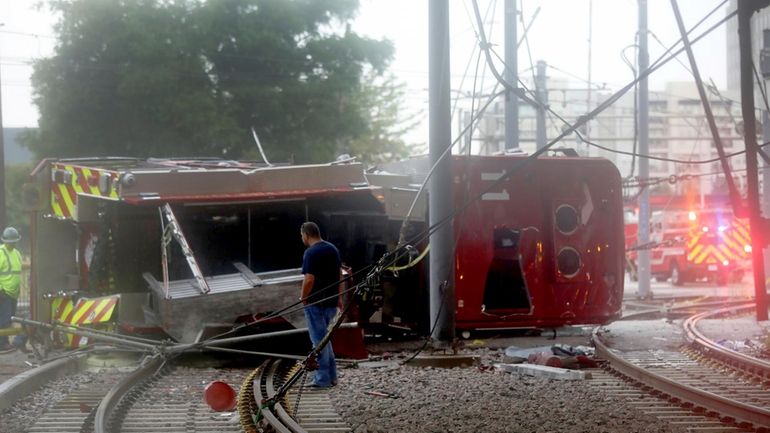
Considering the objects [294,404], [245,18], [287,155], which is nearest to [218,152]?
[287,155]

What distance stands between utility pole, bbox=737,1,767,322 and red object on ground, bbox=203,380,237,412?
4.64m

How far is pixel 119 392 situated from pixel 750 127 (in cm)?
620

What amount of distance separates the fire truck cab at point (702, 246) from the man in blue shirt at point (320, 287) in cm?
2192

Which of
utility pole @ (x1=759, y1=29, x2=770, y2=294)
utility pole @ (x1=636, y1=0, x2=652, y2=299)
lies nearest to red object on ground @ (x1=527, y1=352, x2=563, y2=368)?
utility pole @ (x1=759, y1=29, x2=770, y2=294)

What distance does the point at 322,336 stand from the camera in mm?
11242

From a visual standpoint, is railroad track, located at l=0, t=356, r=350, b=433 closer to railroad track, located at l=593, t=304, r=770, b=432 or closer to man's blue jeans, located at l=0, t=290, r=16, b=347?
railroad track, located at l=593, t=304, r=770, b=432

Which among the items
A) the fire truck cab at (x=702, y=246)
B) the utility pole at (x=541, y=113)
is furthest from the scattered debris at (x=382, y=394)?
the fire truck cab at (x=702, y=246)

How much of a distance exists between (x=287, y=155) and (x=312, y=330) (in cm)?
2378

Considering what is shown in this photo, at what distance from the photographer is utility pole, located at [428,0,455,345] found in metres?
14.0

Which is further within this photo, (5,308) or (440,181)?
(5,308)

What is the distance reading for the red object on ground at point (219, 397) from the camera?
9.62m

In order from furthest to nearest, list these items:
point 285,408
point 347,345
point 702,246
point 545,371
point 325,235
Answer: point 702,246 → point 325,235 → point 347,345 → point 545,371 → point 285,408

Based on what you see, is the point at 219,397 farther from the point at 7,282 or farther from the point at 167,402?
the point at 7,282

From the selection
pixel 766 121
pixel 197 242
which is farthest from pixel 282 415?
pixel 766 121
